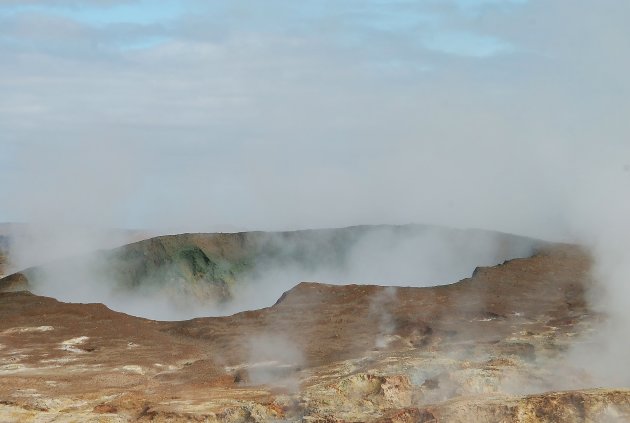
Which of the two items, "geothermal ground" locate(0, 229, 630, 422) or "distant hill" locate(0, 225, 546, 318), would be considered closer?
"geothermal ground" locate(0, 229, 630, 422)

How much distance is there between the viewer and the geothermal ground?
22.0 metres

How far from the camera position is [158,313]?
50938 mm

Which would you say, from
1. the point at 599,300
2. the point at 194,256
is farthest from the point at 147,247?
the point at 599,300

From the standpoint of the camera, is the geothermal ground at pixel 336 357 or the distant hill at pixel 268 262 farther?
the distant hill at pixel 268 262

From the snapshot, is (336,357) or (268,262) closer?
(336,357)

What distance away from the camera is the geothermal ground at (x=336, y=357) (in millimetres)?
22031

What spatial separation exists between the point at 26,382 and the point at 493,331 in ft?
57.0

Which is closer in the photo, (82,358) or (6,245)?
(82,358)

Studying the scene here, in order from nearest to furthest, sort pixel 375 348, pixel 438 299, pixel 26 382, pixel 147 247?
pixel 26 382 → pixel 375 348 → pixel 438 299 → pixel 147 247

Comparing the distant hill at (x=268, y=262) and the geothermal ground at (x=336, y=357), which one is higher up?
the distant hill at (x=268, y=262)

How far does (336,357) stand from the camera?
30047 mm

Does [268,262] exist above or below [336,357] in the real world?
above

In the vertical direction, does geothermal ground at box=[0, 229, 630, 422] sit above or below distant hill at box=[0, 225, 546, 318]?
below

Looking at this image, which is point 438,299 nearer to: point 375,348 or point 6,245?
point 375,348
